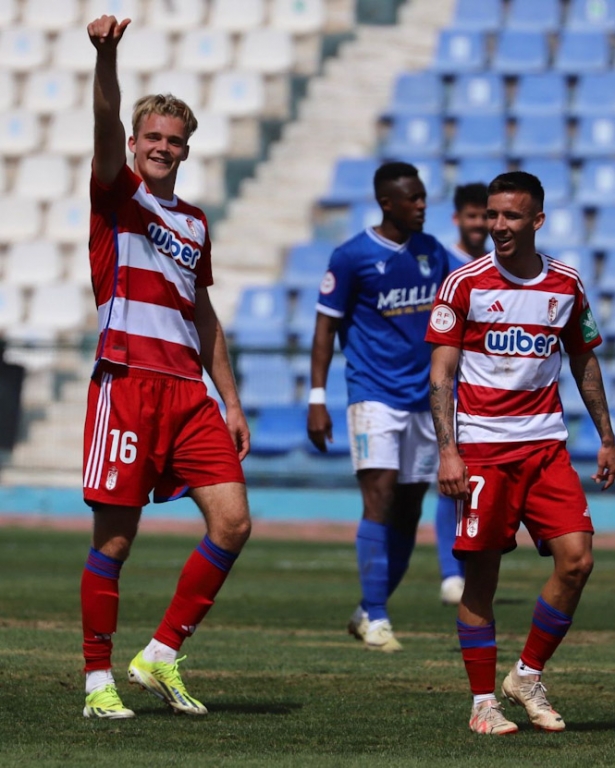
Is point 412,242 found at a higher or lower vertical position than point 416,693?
higher

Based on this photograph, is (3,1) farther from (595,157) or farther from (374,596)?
(374,596)

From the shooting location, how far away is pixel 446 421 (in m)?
5.46

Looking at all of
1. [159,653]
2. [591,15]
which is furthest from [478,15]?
[159,653]

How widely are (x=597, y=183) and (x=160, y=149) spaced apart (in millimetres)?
17072

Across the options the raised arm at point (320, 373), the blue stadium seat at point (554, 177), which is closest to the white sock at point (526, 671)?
the raised arm at point (320, 373)

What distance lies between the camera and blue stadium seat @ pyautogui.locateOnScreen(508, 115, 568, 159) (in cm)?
2259

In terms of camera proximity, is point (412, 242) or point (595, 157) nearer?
point (412, 242)

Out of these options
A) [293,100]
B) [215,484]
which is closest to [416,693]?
[215,484]

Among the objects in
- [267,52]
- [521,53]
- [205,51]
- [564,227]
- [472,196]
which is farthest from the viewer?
[205,51]

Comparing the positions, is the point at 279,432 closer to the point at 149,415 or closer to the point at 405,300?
the point at 405,300

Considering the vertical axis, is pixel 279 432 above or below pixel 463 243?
below

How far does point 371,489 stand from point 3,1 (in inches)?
846

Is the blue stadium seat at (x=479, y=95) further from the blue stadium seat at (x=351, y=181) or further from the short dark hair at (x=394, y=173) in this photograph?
the short dark hair at (x=394, y=173)

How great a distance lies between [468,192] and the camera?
978 centimetres
